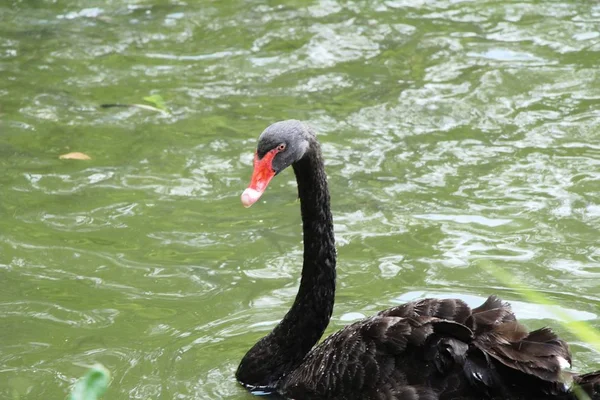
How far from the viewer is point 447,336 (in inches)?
137

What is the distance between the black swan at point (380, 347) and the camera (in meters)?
3.37

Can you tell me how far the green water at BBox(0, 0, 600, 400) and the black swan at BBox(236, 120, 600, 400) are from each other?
0.29 meters

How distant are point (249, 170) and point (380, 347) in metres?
2.71

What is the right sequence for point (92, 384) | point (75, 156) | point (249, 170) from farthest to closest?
point (75, 156) → point (249, 170) → point (92, 384)

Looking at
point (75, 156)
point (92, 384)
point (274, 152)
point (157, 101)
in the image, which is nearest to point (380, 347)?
point (274, 152)

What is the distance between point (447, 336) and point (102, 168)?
10.8ft

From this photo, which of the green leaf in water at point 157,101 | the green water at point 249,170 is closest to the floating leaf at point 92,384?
the green water at point 249,170

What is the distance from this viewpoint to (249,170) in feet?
20.4

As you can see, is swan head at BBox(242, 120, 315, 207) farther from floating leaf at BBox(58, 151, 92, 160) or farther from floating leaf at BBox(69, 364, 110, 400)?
floating leaf at BBox(58, 151, 92, 160)

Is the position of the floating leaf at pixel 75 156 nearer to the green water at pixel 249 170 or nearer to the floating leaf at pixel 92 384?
the green water at pixel 249 170

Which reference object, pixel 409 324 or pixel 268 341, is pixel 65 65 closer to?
pixel 268 341

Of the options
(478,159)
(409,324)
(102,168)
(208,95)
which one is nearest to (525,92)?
(478,159)

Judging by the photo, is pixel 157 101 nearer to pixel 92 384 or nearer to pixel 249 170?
pixel 249 170

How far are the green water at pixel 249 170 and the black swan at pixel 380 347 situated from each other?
0.29m
